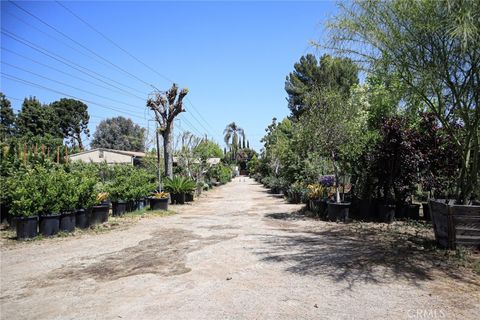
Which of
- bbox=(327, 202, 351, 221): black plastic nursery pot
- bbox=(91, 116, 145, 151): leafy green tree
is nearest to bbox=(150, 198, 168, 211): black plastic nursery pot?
bbox=(327, 202, 351, 221): black plastic nursery pot

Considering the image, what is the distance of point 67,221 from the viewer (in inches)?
386

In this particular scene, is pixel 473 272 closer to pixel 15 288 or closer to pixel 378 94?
pixel 378 94

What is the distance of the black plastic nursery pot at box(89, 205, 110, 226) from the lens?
436 inches

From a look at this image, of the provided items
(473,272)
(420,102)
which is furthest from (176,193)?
(473,272)

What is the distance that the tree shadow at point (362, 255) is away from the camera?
561 centimetres

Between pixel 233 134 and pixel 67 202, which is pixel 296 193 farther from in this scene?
pixel 233 134

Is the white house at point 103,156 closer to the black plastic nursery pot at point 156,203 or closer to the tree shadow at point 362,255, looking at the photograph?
the black plastic nursery pot at point 156,203

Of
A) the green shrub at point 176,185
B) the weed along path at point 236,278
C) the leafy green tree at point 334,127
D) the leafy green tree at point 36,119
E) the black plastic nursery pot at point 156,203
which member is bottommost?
the weed along path at point 236,278

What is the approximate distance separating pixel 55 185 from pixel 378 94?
824 centimetres

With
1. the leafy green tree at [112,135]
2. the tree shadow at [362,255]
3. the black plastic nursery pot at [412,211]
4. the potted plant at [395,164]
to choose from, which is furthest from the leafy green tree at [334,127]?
the leafy green tree at [112,135]

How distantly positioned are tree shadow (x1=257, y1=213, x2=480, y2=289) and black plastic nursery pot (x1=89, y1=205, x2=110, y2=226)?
5.09 m

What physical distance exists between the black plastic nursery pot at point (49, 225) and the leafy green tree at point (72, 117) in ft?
162

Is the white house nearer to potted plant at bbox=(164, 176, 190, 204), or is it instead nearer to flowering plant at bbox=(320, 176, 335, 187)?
potted plant at bbox=(164, 176, 190, 204)

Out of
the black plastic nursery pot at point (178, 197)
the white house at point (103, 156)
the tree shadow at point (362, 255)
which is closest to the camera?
the tree shadow at point (362, 255)
